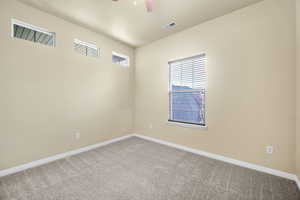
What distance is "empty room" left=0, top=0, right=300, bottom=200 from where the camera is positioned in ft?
5.89

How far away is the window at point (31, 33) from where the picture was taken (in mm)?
A: 2089

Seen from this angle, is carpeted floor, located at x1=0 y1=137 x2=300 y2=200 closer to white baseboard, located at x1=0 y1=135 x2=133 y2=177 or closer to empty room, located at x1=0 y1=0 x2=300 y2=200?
empty room, located at x1=0 y1=0 x2=300 y2=200

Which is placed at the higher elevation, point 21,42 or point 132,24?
point 132,24

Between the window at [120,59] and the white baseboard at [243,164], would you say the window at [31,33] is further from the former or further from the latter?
the white baseboard at [243,164]

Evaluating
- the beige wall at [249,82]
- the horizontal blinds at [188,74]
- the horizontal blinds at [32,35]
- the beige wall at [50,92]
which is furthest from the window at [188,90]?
the horizontal blinds at [32,35]

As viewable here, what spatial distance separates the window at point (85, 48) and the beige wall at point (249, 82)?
199 centimetres

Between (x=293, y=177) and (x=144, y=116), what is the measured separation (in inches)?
120

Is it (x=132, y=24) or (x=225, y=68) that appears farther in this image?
(x=132, y=24)

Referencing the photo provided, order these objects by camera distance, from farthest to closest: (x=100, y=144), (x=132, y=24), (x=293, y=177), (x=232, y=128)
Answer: (x=100, y=144) < (x=132, y=24) < (x=232, y=128) < (x=293, y=177)

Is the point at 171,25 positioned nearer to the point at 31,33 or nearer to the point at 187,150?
the point at 31,33

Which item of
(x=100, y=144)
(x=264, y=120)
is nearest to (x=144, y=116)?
(x=100, y=144)

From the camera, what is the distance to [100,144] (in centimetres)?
319

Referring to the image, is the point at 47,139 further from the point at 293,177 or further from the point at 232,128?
the point at 293,177

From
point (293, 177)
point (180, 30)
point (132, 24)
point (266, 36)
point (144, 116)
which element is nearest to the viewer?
point (293, 177)
